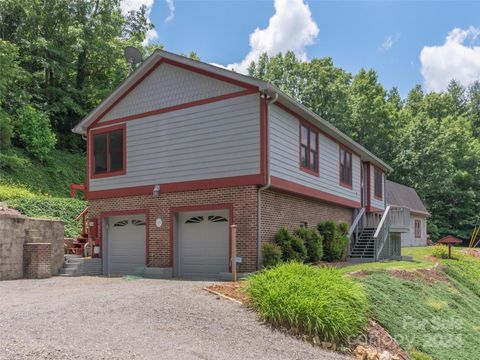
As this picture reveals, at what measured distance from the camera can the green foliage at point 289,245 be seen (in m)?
13.5

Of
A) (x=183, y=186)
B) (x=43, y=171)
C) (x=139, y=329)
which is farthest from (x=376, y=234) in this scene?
(x=43, y=171)

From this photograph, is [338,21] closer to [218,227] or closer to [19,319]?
[218,227]

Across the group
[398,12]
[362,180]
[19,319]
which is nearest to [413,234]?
[362,180]

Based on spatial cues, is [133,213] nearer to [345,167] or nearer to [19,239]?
[19,239]

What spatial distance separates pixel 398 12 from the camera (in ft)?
52.1

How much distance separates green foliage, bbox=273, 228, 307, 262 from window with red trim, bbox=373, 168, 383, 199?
36.7ft

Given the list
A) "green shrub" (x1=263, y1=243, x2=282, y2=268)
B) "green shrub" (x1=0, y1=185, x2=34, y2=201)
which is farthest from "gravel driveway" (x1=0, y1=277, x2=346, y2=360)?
"green shrub" (x1=0, y1=185, x2=34, y2=201)

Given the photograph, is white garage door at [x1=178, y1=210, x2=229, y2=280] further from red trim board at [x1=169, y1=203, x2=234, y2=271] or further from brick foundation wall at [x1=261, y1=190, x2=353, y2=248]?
brick foundation wall at [x1=261, y1=190, x2=353, y2=248]

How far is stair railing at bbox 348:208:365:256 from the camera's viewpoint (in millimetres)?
19812

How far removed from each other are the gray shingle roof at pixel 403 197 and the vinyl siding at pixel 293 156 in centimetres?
1584

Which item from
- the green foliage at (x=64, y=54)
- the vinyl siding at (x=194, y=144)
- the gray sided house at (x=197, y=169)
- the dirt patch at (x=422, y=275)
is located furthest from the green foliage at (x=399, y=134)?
the vinyl siding at (x=194, y=144)

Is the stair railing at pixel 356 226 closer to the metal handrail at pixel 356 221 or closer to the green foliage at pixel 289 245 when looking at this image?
the metal handrail at pixel 356 221

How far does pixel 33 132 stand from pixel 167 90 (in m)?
13.2

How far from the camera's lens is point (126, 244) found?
16.0m
